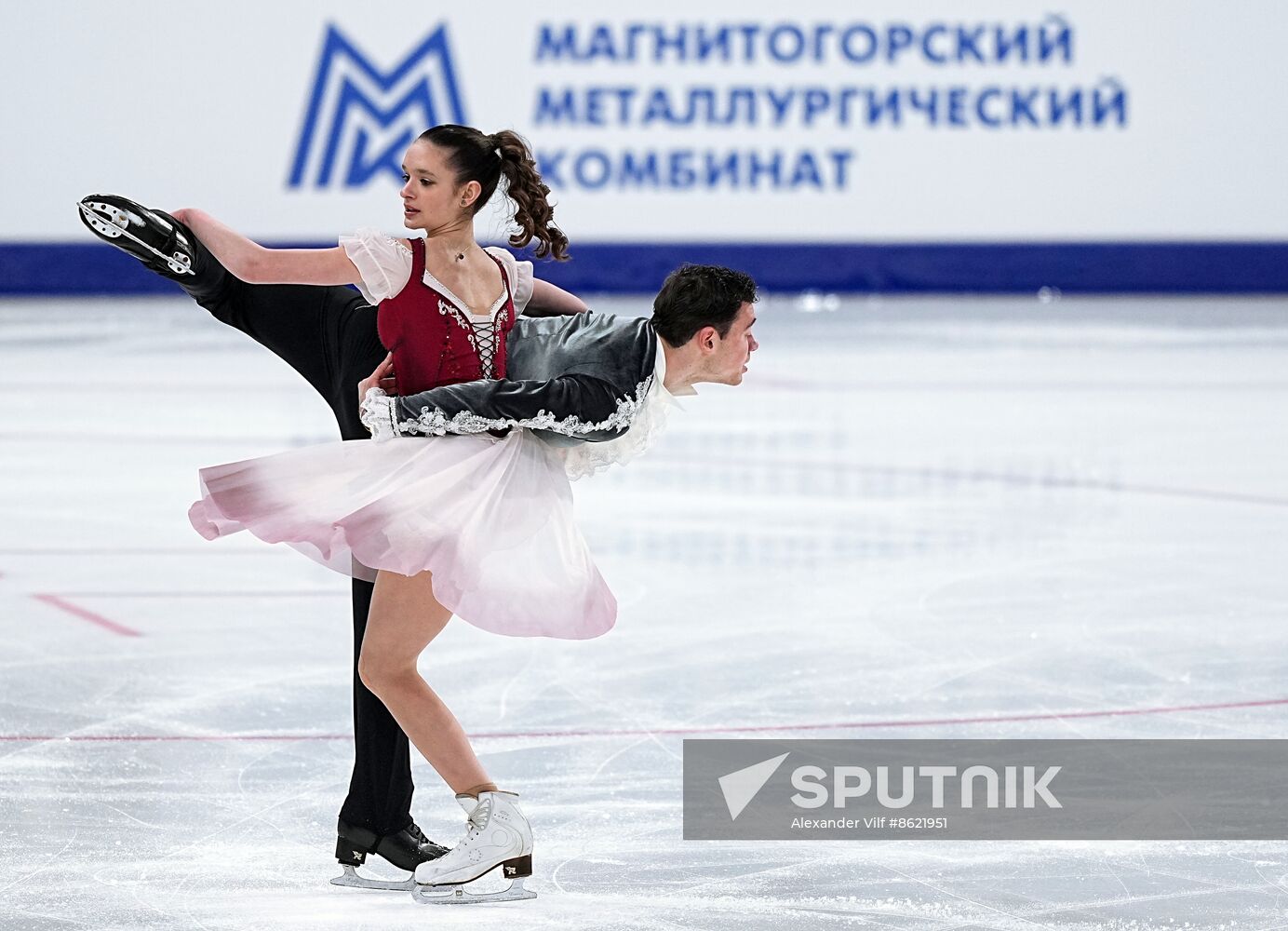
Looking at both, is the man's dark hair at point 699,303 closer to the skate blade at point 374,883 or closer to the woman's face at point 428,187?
the woman's face at point 428,187

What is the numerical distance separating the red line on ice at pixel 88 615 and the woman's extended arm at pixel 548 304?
79.2 inches

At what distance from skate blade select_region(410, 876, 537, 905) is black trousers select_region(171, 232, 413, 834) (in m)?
0.15

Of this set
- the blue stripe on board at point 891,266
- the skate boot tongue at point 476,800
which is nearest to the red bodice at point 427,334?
the skate boot tongue at point 476,800

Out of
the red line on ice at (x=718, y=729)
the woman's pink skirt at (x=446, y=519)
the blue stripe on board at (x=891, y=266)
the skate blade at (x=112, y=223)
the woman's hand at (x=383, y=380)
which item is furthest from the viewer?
the blue stripe on board at (x=891, y=266)

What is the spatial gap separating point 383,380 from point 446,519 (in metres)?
0.24

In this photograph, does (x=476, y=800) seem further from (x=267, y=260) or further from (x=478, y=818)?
(x=267, y=260)

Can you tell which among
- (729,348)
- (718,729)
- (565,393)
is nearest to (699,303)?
(729,348)

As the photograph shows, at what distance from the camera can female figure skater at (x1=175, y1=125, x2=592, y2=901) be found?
98.9 inches

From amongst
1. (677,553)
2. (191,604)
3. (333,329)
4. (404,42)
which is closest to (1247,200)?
(404,42)

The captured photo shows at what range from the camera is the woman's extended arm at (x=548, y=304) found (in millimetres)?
2756

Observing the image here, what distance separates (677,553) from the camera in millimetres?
5453

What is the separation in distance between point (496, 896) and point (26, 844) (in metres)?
0.75

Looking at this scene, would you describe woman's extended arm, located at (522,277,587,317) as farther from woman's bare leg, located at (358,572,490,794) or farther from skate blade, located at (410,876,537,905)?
skate blade, located at (410,876,537,905)

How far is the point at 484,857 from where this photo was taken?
2617mm
